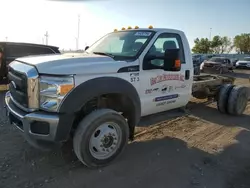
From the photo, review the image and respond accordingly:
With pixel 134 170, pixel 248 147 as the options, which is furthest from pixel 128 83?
pixel 248 147

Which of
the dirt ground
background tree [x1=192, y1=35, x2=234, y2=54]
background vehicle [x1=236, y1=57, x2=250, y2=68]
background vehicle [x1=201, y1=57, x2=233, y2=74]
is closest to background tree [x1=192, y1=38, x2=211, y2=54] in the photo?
background tree [x1=192, y1=35, x2=234, y2=54]

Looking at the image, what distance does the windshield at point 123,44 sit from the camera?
4.48 metres

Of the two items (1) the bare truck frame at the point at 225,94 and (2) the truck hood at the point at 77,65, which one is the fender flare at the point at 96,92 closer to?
(2) the truck hood at the point at 77,65

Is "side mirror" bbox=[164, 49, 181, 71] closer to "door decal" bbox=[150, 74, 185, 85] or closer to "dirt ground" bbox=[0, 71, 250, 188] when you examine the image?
"door decal" bbox=[150, 74, 185, 85]

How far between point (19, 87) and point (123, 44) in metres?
1.99

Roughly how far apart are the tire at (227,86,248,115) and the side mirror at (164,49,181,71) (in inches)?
132

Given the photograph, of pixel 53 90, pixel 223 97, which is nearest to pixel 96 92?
pixel 53 90

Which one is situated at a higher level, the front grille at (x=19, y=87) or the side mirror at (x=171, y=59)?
the side mirror at (x=171, y=59)

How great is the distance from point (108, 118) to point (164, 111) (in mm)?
1727

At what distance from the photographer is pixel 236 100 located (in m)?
6.96

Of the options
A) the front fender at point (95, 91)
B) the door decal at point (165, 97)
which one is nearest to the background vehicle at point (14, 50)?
the door decal at point (165, 97)

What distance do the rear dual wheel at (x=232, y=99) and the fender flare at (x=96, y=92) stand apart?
12.2ft

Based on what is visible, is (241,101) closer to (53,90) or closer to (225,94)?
(225,94)

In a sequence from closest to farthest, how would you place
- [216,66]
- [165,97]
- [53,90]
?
1. [53,90]
2. [165,97]
3. [216,66]
